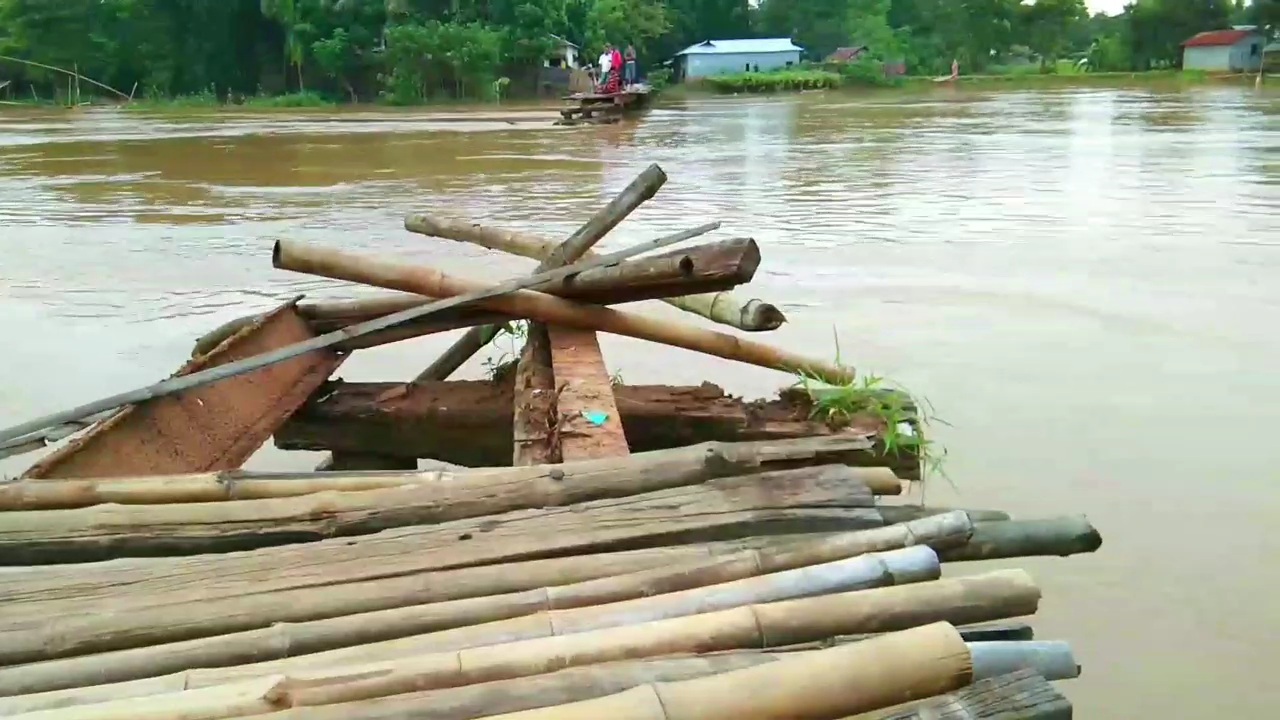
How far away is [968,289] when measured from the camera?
7.77 metres

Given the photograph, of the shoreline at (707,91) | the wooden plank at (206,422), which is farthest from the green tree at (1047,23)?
the wooden plank at (206,422)

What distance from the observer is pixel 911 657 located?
183 centimetres

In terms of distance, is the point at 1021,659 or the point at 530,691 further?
the point at 1021,659

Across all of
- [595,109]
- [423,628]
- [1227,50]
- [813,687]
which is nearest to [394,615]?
[423,628]

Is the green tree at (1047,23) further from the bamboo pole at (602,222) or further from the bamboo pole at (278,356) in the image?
the bamboo pole at (278,356)

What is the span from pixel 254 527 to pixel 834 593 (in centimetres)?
122

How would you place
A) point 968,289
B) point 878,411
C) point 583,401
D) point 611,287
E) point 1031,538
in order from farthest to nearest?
point 968,289
point 611,287
point 878,411
point 583,401
point 1031,538

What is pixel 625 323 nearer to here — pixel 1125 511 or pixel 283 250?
pixel 283 250

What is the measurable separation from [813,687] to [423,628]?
0.71m

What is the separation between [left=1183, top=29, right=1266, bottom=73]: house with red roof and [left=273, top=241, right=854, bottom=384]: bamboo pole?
173 feet

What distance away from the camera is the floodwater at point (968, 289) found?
372cm

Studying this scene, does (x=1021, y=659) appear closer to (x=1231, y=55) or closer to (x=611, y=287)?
(x=611, y=287)

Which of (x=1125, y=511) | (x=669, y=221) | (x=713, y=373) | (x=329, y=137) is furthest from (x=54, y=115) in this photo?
(x=1125, y=511)

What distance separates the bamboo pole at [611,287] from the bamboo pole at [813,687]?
138cm
